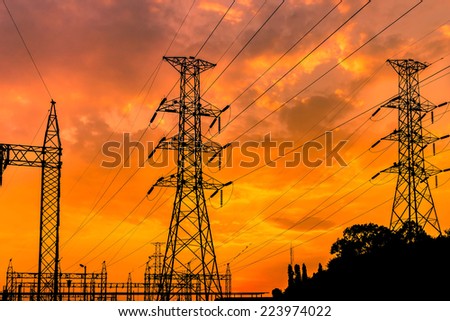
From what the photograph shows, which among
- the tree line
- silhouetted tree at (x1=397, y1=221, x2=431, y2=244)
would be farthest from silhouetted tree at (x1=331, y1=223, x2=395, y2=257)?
the tree line

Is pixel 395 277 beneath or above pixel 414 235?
beneath

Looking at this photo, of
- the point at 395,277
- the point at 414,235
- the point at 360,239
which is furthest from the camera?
the point at 360,239

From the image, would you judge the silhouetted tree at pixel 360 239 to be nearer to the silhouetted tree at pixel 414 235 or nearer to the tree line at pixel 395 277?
the silhouetted tree at pixel 414 235

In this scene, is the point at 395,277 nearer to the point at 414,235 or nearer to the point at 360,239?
the point at 414,235

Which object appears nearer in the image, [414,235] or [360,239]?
[414,235]

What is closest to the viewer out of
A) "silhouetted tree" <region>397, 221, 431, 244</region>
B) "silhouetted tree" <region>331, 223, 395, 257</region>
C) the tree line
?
the tree line

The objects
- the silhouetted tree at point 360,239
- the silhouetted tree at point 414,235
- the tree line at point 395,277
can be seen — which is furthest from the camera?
the silhouetted tree at point 360,239

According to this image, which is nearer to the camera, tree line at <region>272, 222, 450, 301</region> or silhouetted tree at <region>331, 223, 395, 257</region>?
tree line at <region>272, 222, 450, 301</region>

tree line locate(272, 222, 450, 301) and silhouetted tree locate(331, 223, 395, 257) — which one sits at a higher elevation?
silhouetted tree locate(331, 223, 395, 257)

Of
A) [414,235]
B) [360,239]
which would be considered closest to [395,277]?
[414,235]

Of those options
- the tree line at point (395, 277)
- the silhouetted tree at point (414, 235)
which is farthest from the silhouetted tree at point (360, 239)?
the tree line at point (395, 277)

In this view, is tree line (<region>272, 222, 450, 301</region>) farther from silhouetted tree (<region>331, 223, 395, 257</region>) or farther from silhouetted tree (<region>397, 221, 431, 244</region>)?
silhouetted tree (<region>331, 223, 395, 257</region>)

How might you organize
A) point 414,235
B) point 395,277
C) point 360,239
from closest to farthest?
1. point 395,277
2. point 414,235
3. point 360,239
